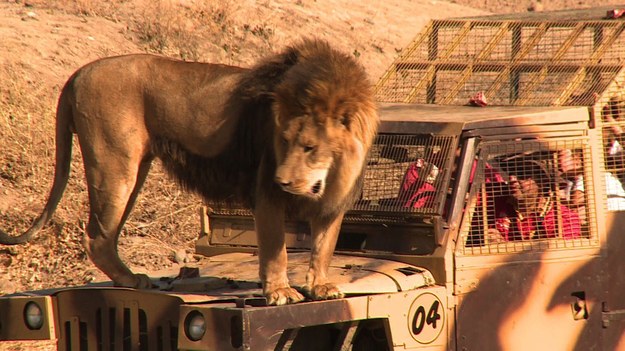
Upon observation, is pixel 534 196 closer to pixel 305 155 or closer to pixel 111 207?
pixel 305 155

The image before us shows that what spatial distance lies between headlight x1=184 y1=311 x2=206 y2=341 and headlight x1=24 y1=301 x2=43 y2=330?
961 millimetres

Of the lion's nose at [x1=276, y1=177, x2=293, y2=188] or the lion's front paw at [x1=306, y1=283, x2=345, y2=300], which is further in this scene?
the lion's front paw at [x1=306, y1=283, x2=345, y2=300]

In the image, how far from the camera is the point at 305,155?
17.5ft

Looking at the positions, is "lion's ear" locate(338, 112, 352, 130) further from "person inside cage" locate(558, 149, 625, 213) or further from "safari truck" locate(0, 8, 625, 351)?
"person inside cage" locate(558, 149, 625, 213)

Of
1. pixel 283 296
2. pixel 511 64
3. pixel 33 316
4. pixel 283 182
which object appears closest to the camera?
pixel 283 182

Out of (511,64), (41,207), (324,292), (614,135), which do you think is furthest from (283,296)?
(41,207)

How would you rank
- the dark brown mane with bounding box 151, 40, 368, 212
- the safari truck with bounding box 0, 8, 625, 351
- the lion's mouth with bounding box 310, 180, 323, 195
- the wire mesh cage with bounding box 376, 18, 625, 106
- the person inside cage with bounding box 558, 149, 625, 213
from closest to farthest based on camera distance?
the lion's mouth with bounding box 310, 180, 323, 195 < the dark brown mane with bounding box 151, 40, 368, 212 < the safari truck with bounding box 0, 8, 625, 351 < the person inside cage with bounding box 558, 149, 625, 213 < the wire mesh cage with bounding box 376, 18, 625, 106

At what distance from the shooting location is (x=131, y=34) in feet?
48.8

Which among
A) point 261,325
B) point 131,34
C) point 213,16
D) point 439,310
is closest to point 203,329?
point 261,325

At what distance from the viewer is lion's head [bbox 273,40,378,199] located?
5344 millimetres

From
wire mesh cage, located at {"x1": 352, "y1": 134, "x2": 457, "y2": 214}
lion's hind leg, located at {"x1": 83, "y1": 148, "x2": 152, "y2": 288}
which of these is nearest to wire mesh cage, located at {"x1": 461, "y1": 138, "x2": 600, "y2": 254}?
wire mesh cage, located at {"x1": 352, "y1": 134, "x2": 457, "y2": 214}

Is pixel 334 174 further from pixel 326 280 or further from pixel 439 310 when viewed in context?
pixel 439 310

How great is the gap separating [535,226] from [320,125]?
160cm

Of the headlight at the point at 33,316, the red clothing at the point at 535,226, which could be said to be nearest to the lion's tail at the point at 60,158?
the headlight at the point at 33,316
